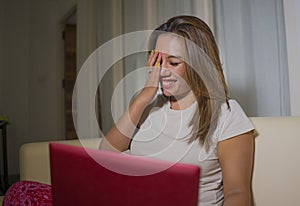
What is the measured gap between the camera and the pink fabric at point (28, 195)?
2.44ft

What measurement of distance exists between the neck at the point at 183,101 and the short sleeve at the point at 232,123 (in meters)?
0.09

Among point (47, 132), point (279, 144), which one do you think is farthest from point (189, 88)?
point (47, 132)

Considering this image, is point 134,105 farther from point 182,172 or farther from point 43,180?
point 182,172

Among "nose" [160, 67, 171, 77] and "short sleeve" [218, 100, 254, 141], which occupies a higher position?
"nose" [160, 67, 171, 77]

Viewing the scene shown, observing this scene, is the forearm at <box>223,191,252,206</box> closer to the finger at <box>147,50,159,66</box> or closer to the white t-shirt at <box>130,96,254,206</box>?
the white t-shirt at <box>130,96,254,206</box>

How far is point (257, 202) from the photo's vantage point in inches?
37.5

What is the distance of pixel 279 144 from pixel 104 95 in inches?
61.2

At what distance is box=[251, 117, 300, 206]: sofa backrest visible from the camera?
93cm

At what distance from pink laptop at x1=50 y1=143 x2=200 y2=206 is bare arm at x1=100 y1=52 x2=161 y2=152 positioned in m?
0.46

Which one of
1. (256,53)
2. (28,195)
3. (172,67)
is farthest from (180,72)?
(256,53)

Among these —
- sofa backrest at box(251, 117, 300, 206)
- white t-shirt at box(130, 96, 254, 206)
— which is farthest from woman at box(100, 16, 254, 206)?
sofa backrest at box(251, 117, 300, 206)

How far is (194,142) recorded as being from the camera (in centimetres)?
87

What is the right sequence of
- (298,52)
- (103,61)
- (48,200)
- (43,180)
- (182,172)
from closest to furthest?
(182,172), (48,200), (43,180), (298,52), (103,61)

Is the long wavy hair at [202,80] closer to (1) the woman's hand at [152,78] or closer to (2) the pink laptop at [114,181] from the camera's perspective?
(1) the woman's hand at [152,78]
